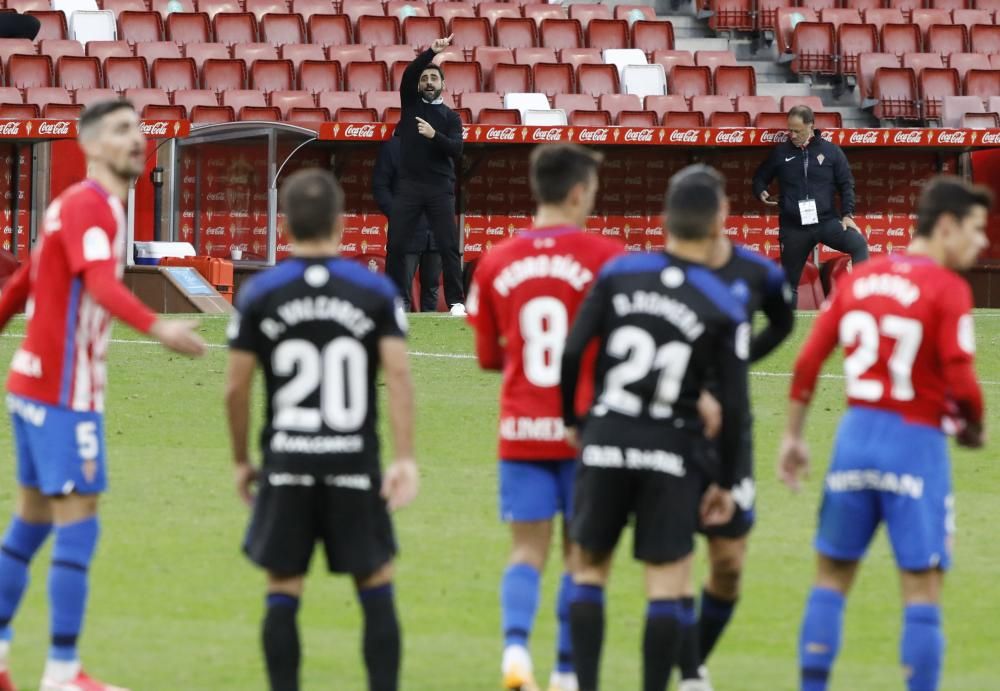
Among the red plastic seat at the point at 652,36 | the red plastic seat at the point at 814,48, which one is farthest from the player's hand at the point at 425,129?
the red plastic seat at the point at 814,48

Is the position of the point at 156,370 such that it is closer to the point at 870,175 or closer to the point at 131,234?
the point at 131,234

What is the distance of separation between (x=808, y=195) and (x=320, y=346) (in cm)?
1476

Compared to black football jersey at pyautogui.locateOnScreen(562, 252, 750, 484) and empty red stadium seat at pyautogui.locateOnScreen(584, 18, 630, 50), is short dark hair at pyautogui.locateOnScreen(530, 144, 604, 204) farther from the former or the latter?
empty red stadium seat at pyautogui.locateOnScreen(584, 18, 630, 50)

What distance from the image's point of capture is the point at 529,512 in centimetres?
625

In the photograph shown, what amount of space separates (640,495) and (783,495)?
5.22 meters

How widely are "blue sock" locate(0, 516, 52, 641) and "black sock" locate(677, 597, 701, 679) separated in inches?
82.6

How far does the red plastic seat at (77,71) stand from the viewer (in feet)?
70.7

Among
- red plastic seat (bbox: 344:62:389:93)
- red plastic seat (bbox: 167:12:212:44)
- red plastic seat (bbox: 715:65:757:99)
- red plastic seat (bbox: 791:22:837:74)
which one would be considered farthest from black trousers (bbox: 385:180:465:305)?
red plastic seat (bbox: 791:22:837:74)

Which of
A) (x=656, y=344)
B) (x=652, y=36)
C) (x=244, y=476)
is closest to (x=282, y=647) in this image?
(x=244, y=476)

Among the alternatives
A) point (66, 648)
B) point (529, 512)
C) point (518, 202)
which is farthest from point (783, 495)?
point (518, 202)

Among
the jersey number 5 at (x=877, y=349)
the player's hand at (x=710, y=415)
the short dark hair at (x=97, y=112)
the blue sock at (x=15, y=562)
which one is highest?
the short dark hair at (x=97, y=112)

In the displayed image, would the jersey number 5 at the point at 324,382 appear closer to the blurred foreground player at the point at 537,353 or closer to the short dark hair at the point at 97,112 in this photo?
the blurred foreground player at the point at 537,353

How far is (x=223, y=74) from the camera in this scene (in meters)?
22.5

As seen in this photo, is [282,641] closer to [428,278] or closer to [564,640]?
[564,640]
